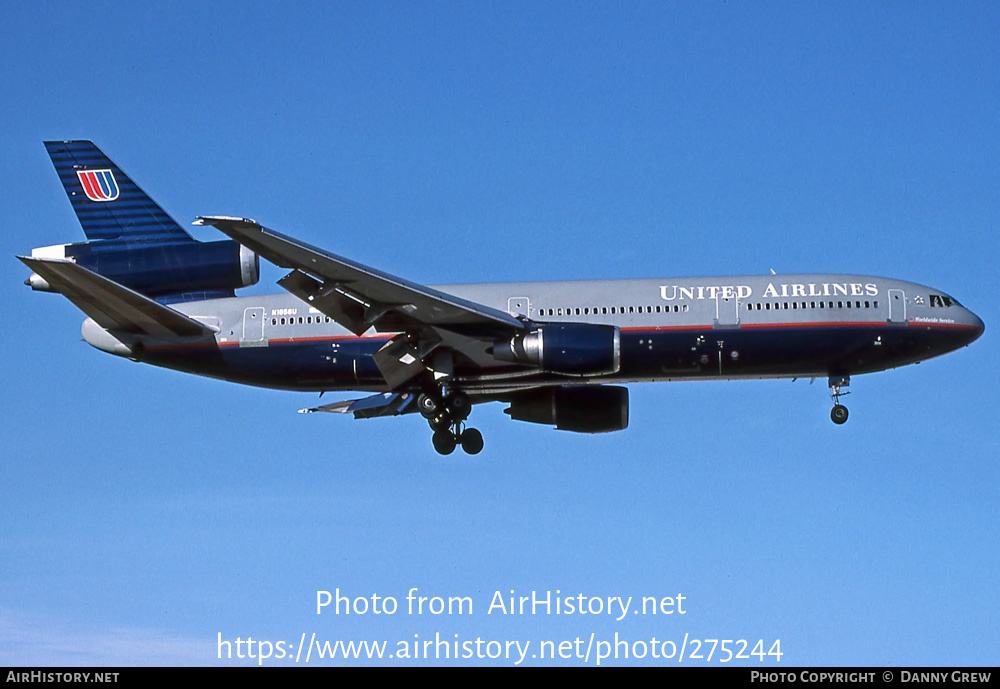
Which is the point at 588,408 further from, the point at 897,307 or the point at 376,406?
the point at 897,307

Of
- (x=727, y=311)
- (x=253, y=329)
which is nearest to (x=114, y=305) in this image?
(x=253, y=329)

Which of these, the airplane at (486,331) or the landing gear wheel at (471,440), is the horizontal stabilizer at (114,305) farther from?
the landing gear wheel at (471,440)

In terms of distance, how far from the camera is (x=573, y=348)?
3769cm

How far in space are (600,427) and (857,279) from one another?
8854 mm

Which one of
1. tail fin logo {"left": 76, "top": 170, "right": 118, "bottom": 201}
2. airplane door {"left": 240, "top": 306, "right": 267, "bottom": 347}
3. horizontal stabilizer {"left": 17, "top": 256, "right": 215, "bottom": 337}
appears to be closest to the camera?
horizontal stabilizer {"left": 17, "top": 256, "right": 215, "bottom": 337}

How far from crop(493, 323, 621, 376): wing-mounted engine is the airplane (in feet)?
1.19

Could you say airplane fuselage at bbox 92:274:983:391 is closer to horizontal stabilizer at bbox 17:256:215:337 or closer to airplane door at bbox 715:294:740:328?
airplane door at bbox 715:294:740:328

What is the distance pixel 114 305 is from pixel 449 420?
33.6 feet

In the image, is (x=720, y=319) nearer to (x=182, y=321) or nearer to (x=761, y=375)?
(x=761, y=375)

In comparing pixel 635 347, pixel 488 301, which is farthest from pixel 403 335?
pixel 635 347

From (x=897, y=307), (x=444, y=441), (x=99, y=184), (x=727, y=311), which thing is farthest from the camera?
→ (x=99, y=184)

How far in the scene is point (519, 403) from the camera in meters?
43.8

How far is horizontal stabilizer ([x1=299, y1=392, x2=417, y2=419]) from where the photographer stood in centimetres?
4234

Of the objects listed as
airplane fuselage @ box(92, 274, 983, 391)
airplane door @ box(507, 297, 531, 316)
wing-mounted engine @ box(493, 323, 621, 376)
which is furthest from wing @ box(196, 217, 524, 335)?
airplane fuselage @ box(92, 274, 983, 391)
